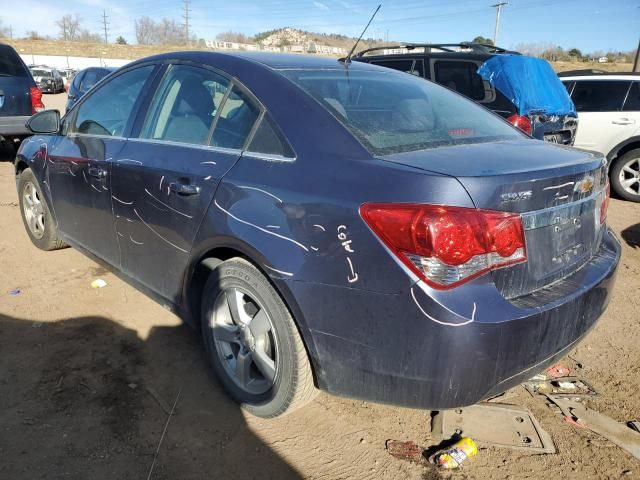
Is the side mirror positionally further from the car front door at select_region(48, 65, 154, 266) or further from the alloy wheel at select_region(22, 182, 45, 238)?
the alloy wheel at select_region(22, 182, 45, 238)

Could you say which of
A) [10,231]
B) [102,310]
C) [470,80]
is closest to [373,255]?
[102,310]

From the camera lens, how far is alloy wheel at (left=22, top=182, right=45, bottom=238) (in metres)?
4.47

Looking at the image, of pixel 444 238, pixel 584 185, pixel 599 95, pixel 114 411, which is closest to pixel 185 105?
pixel 114 411

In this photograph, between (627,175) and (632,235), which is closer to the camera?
(632,235)

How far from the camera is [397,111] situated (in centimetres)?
257

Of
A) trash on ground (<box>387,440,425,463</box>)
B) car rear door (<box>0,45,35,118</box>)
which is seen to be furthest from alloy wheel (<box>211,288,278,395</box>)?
car rear door (<box>0,45,35,118</box>)

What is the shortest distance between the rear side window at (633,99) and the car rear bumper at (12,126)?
927cm

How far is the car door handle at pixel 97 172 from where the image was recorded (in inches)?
126

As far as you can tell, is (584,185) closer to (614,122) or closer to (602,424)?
(602,424)

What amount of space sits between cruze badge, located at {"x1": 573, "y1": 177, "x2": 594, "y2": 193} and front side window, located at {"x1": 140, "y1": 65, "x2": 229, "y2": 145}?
5.64ft

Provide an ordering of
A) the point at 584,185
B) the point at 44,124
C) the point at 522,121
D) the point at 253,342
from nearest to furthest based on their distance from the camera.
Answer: the point at 584,185, the point at 253,342, the point at 44,124, the point at 522,121

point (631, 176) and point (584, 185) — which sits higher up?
point (584, 185)

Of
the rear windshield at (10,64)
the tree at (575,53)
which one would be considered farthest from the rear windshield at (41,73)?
the tree at (575,53)

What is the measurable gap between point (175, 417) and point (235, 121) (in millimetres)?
1479
